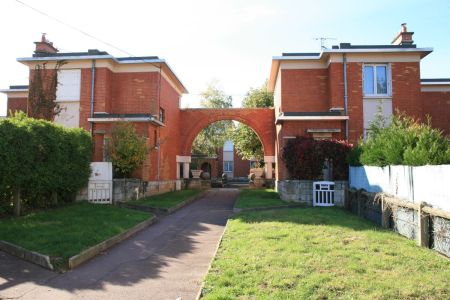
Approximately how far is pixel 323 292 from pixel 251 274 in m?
1.14

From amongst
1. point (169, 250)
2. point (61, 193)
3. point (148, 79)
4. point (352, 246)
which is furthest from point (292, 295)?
point (148, 79)

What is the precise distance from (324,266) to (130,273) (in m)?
3.25

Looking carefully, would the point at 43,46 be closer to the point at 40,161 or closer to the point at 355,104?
the point at 40,161

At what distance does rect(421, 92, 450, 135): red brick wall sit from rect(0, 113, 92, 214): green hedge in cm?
1835

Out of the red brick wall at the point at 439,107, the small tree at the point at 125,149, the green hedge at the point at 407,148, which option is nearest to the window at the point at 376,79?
the red brick wall at the point at 439,107

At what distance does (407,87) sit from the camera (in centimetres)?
1831

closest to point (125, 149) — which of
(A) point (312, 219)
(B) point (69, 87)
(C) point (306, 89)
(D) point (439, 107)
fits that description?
(B) point (69, 87)

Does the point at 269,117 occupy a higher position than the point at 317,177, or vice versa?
the point at 269,117

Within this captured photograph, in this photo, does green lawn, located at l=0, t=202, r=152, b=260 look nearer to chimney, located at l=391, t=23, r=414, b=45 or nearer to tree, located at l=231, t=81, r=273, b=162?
chimney, located at l=391, t=23, r=414, b=45

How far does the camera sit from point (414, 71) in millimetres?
18328

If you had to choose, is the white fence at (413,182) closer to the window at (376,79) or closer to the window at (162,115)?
the window at (376,79)

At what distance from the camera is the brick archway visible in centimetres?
2559

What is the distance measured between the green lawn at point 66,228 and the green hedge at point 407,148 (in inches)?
281

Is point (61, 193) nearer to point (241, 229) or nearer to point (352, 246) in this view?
point (241, 229)
